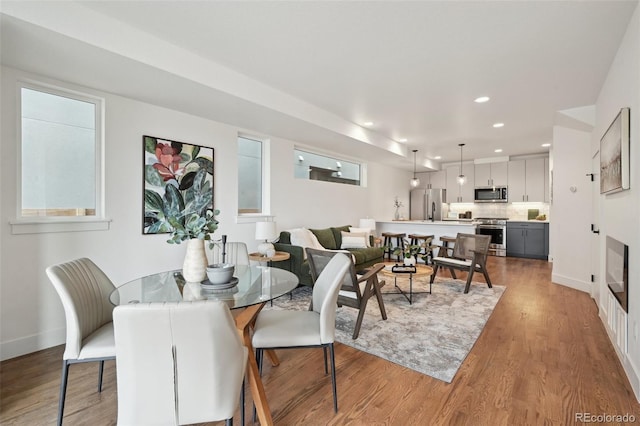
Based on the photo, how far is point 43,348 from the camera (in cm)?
269

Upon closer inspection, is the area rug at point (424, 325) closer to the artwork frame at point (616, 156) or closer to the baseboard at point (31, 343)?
the artwork frame at point (616, 156)

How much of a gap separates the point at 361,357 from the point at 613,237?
257cm

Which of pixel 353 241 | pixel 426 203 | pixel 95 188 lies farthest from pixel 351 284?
pixel 426 203

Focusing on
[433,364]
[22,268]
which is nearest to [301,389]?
[433,364]

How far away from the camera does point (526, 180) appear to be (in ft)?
24.8

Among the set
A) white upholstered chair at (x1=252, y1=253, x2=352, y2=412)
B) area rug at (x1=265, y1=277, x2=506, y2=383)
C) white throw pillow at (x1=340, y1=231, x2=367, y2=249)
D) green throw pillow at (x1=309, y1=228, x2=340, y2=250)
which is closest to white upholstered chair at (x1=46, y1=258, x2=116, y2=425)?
white upholstered chair at (x1=252, y1=253, x2=352, y2=412)

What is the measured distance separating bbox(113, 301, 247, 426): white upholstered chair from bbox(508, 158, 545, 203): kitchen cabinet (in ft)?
28.1

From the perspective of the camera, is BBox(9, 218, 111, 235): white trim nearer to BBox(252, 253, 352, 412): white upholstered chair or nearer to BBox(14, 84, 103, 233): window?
BBox(14, 84, 103, 233): window

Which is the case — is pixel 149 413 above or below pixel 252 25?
below

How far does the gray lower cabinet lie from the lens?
695cm

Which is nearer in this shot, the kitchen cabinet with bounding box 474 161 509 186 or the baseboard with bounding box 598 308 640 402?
the baseboard with bounding box 598 308 640 402

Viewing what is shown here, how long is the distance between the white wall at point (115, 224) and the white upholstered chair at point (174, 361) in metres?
2.27

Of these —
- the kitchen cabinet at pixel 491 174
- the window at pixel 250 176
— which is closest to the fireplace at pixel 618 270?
the window at pixel 250 176

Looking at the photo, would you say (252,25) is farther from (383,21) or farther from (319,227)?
(319,227)
